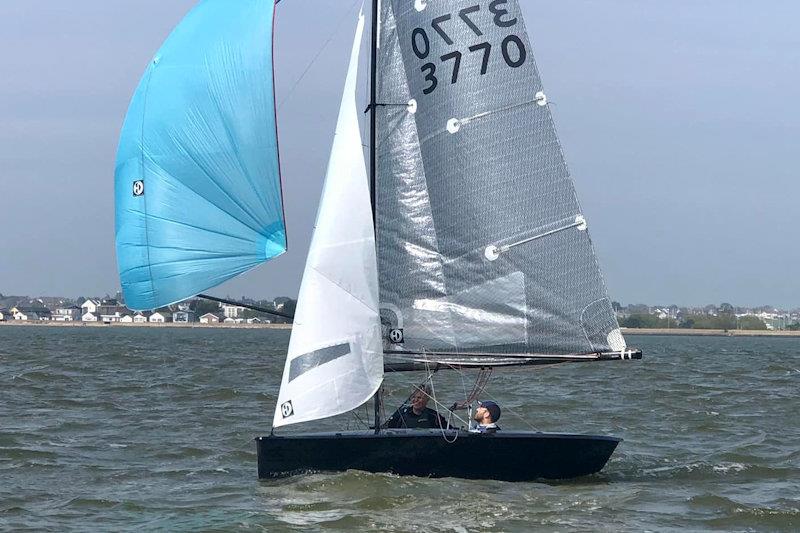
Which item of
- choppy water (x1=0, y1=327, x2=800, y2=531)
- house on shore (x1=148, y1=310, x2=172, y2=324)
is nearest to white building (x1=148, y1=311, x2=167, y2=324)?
house on shore (x1=148, y1=310, x2=172, y2=324)

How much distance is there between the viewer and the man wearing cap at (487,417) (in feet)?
43.1

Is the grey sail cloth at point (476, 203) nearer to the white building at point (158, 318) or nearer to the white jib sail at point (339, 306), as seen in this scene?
the white jib sail at point (339, 306)

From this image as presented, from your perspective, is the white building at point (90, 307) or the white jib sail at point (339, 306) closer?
the white jib sail at point (339, 306)

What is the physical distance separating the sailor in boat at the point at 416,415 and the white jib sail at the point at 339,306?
0.81 m

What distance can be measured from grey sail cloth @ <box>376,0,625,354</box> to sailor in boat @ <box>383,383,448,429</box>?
1.66 ft

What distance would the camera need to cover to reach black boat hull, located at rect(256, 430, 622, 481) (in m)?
12.8

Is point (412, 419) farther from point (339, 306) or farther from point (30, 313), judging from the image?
point (30, 313)

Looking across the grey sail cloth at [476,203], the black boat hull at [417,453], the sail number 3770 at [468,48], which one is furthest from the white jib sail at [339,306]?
the sail number 3770 at [468,48]

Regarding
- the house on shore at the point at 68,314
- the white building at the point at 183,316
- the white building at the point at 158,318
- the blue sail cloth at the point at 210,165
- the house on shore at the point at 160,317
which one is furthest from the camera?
the house on shore at the point at 68,314

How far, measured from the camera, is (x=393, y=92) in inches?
521

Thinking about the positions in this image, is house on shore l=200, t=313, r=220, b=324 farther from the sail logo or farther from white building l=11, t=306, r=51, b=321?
the sail logo

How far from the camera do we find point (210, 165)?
12680 mm

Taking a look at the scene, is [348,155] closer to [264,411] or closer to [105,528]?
[105,528]

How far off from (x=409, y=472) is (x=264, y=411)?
10648mm
